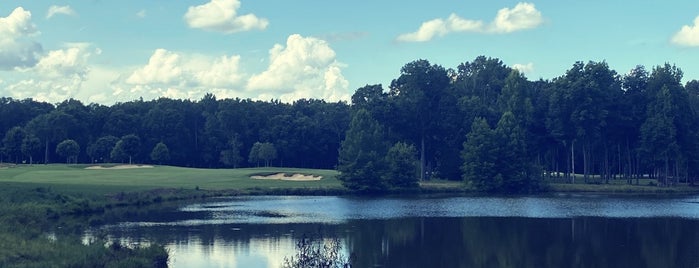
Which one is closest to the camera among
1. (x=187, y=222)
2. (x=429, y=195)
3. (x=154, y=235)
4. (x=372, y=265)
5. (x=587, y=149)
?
(x=372, y=265)

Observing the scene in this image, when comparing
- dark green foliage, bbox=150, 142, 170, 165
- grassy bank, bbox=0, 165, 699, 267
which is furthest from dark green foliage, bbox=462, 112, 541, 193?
dark green foliage, bbox=150, 142, 170, 165

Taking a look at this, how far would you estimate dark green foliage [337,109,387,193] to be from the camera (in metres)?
94.0

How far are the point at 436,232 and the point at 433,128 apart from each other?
224 ft

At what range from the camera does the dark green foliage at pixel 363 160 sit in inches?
3701

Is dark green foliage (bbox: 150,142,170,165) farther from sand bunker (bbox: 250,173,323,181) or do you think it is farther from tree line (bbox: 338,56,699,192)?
tree line (bbox: 338,56,699,192)

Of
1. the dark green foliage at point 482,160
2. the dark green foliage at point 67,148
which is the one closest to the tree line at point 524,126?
the dark green foliage at point 482,160

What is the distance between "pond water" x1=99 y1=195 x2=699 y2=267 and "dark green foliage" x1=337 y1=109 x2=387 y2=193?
64.4ft

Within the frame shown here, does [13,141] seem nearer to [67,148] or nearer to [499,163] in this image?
[67,148]

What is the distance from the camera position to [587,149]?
360ft

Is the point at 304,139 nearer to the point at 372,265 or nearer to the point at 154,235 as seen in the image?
the point at 154,235

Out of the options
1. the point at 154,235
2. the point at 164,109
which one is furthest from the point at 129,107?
the point at 154,235

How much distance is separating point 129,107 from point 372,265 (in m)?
139

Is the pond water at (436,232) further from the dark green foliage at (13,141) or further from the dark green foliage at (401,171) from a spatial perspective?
the dark green foliage at (13,141)

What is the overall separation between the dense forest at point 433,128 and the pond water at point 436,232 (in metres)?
27.2
